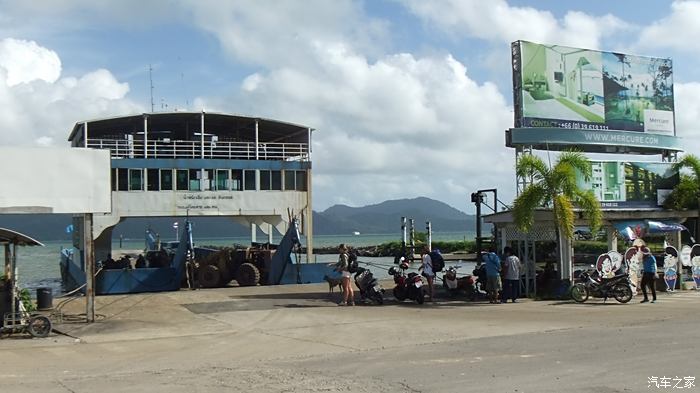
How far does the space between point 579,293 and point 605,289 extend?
2.21 feet

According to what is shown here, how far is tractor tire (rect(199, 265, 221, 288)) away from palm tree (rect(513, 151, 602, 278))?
12275 millimetres

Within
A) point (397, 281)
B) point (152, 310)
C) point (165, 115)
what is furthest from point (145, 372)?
point (165, 115)

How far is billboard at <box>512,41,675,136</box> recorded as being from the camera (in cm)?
2505

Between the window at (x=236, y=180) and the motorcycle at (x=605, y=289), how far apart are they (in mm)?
15818

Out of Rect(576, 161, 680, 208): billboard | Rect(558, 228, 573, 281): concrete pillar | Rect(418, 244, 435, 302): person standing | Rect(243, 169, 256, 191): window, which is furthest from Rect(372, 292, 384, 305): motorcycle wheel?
Rect(243, 169, 256, 191): window

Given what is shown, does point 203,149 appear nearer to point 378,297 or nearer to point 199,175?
point 199,175

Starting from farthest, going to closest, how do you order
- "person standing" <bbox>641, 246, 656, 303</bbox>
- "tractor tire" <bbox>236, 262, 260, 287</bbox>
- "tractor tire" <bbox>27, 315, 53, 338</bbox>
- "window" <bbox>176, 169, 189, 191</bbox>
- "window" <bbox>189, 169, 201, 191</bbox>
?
"window" <bbox>189, 169, 201, 191</bbox>
"window" <bbox>176, 169, 189, 191</bbox>
"tractor tire" <bbox>236, 262, 260, 287</bbox>
"person standing" <bbox>641, 246, 656, 303</bbox>
"tractor tire" <bbox>27, 315, 53, 338</bbox>

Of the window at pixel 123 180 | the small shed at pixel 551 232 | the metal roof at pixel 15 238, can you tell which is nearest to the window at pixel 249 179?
the window at pixel 123 180

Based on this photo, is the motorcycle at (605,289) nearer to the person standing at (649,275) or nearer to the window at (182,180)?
the person standing at (649,275)

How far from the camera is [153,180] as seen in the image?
30234mm

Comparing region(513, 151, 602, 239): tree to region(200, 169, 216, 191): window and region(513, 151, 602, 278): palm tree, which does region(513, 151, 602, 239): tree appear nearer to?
region(513, 151, 602, 278): palm tree

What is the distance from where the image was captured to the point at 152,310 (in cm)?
1889

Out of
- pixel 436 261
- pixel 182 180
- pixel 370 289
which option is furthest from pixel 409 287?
pixel 182 180

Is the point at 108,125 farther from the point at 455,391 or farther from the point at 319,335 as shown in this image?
the point at 455,391
